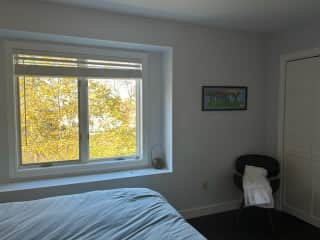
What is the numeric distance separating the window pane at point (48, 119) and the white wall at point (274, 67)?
2.58 meters

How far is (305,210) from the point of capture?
2967mm

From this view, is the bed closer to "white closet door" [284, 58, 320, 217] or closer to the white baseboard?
the white baseboard

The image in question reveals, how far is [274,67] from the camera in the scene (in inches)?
130

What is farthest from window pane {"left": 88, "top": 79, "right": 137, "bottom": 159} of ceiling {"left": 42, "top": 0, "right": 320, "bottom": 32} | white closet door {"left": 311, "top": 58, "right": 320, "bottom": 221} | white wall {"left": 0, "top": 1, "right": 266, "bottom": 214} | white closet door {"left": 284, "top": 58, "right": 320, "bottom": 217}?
white closet door {"left": 311, "top": 58, "right": 320, "bottom": 221}

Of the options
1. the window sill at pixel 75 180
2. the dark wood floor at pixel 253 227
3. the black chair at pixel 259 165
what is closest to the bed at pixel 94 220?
the window sill at pixel 75 180

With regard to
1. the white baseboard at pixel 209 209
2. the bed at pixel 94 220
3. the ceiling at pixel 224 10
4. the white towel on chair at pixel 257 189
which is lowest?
the white baseboard at pixel 209 209

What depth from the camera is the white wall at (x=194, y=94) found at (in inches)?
97.8

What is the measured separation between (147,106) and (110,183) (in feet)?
3.43

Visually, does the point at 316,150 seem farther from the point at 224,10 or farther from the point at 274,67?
Result: the point at 224,10

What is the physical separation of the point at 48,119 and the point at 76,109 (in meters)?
0.32

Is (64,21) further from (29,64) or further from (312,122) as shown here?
(312,122)

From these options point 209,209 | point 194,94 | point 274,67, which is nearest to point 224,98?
point 194,94

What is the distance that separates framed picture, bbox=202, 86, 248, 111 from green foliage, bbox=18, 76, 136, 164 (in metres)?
0.94

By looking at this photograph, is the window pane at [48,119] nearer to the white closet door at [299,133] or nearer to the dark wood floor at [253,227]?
the dark wood floor at [253,227]
